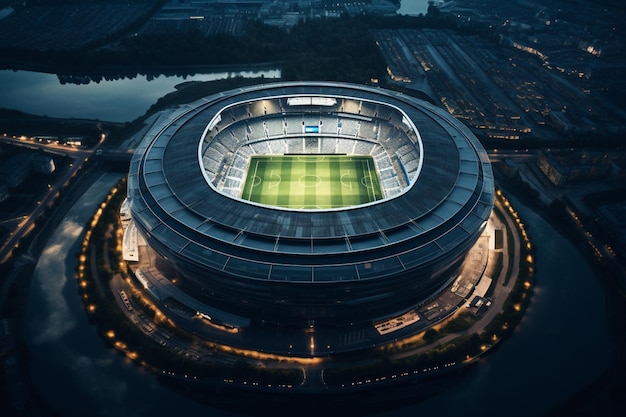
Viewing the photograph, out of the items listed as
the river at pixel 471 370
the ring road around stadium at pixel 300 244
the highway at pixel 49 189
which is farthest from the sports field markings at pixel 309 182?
the highway at pixel 49 189

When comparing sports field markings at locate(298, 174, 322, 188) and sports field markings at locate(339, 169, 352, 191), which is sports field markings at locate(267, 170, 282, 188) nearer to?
sports field markings at locate(298, 174, 322, 188)

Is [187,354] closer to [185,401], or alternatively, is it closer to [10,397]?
[185,401]

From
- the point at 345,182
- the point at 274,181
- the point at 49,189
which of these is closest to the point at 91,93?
the point at 49,189

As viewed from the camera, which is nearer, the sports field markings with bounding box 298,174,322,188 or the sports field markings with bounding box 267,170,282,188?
the sports field markings with bounding box 267,170,282,188

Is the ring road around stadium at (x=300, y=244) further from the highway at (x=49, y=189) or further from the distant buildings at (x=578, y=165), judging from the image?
the distant buildings at (x=578, y=165)

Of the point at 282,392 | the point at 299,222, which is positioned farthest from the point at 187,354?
the point at 299,222

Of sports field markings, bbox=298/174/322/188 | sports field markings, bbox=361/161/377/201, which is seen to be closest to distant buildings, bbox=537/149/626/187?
sports field markings, bbox=361/161/377/201
